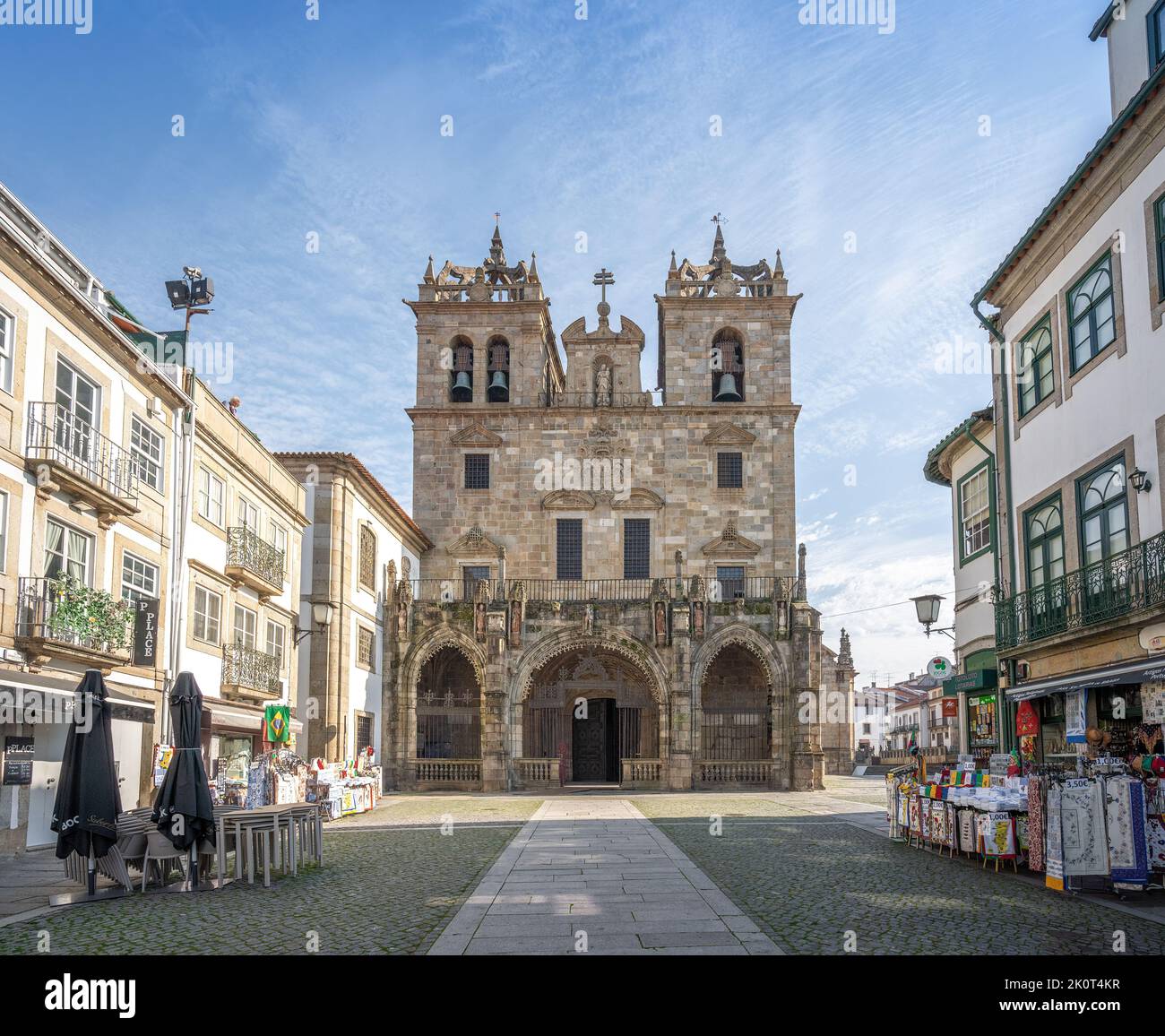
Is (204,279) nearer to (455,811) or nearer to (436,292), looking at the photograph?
(455,811)

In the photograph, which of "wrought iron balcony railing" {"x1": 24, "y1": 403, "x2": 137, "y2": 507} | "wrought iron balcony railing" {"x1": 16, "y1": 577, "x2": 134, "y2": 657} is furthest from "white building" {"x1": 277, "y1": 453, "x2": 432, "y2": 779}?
"wrought iron balcony railing" {"x1": 16, "y1": 577, "x2": 134, "y2": 657}

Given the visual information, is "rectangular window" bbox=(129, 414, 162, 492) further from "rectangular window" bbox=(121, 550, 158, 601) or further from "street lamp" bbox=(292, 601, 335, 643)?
"street lamp" bbox=(292, 601, 335, 643)

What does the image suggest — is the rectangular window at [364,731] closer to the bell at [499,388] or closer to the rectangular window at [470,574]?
the rectangular window at [470,574]

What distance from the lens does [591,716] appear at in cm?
3984

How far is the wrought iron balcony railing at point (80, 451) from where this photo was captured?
57.3ft

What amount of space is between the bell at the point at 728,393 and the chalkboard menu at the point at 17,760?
1138 inches

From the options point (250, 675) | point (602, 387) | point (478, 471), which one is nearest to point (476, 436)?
point (478, 471)

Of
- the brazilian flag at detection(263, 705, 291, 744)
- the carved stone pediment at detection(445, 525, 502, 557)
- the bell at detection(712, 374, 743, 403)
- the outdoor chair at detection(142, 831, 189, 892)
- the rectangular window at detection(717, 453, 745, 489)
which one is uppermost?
the bell at detection(712, 374, 743, 403)

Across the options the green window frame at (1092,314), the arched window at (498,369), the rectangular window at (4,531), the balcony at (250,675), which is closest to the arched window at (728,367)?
the arched window at (498,369)

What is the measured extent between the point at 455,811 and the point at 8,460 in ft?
42.7

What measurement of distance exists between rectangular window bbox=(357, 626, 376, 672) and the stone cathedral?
4.48 ft

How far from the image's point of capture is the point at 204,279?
2523cm

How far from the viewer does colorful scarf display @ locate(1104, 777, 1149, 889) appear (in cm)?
A: 1117
